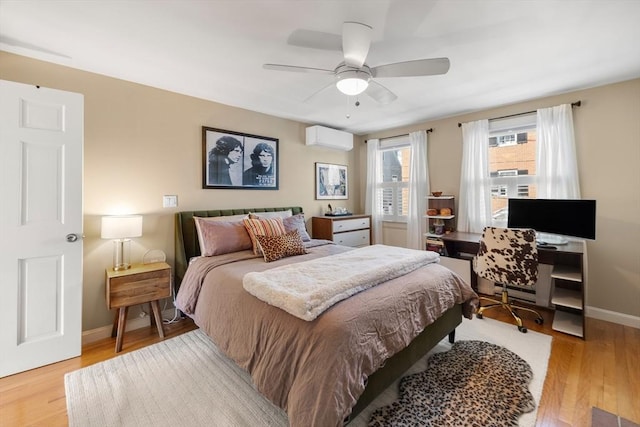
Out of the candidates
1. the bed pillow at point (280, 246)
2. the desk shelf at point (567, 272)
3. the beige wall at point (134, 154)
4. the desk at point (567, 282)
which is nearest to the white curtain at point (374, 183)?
the desk at point (567, 282)

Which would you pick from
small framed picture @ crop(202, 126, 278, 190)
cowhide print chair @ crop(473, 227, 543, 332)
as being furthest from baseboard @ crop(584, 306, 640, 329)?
small framed picture @ crop(202, 126, 278, 190)

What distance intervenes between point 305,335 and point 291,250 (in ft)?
4.65

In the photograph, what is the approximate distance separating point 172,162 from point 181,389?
226 cm

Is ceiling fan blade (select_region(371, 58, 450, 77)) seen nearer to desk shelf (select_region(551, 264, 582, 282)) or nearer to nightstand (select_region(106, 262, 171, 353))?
desk shelf (select_region(551, 264, 582, 282))

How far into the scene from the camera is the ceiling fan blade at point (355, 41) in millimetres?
1620

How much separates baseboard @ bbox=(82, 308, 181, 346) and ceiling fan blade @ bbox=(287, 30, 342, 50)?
9.85 feet

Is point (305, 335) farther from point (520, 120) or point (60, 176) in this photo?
point (520, 120)

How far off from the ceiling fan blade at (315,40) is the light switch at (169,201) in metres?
2.08

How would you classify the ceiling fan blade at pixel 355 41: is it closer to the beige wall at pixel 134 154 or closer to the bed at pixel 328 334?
the bed at pixel 328 334

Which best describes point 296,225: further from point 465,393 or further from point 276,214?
point 465,393

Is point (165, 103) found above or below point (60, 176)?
above

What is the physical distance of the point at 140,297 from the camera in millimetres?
2482

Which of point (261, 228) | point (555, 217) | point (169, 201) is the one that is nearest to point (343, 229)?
point (261, 228)

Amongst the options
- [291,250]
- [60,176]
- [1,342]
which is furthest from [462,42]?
[1,342]
